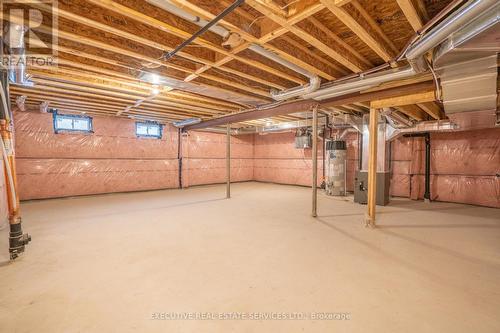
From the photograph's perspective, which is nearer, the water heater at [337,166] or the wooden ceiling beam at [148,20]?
the wooden ceiling beam at [148,20]

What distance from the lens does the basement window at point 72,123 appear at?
552 cm

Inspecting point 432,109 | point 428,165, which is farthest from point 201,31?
point 428,165

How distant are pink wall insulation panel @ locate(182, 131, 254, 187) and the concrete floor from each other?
4362 mm

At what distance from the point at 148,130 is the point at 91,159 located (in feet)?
5.73

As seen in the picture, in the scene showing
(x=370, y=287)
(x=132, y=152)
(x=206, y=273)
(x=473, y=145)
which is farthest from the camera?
(x=132, y=152)

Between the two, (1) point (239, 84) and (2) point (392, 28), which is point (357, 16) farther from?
(1) point (239, 84)

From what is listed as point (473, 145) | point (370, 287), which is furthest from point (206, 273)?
point (473, 145)

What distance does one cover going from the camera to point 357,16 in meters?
1.86

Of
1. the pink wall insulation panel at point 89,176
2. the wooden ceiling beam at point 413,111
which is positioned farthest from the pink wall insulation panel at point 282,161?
the pink wall insulation panel at point 89,176

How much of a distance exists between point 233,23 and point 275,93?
1821 mm

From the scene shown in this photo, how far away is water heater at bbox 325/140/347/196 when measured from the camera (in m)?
6.17

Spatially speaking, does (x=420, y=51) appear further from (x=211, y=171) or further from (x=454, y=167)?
(x=211, y=171)

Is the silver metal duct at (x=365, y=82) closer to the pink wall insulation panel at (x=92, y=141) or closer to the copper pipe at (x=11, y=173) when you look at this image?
the copper pipe at (x=11, y=173)

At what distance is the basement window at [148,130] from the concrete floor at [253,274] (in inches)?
141
